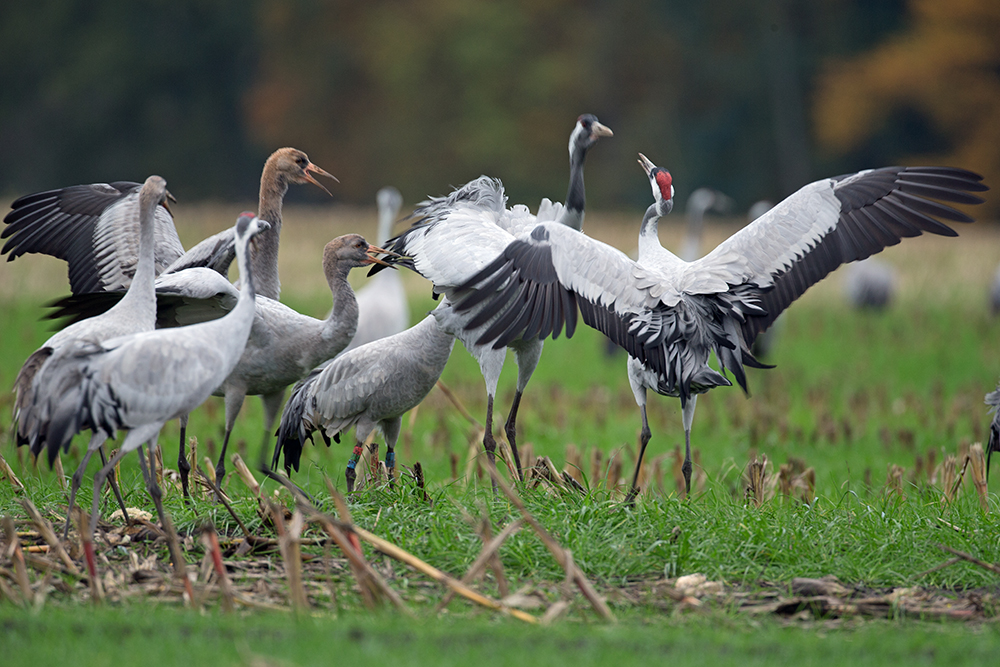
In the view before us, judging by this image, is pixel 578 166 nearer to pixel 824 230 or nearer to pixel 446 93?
pixel 824 230

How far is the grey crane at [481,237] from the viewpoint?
583cm

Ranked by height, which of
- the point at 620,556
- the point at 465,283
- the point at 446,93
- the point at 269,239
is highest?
the point at 446,93

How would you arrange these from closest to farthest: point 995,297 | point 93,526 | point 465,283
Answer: point 93,526
point 465,283
point 995,297

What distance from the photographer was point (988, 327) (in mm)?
15891

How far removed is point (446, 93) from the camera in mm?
39000

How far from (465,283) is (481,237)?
598 millimetres

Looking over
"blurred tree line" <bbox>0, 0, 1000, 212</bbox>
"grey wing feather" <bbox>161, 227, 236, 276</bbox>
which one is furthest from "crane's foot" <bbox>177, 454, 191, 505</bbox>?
"blurred tree line" <bbox>0, 0, 1000, 212</bbox>

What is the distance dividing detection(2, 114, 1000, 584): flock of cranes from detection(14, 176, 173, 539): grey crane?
0.01 metres

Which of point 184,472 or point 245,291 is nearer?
point 245,291

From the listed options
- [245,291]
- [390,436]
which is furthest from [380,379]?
[245,291]

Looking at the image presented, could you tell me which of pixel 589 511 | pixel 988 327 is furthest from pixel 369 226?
pixel 589 511

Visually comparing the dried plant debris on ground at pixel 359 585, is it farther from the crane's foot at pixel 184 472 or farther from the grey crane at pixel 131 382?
the crane's foot at pixel 184 472

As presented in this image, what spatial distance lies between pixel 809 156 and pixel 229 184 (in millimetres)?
20803

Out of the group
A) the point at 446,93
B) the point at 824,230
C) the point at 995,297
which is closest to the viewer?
the point at 824,230
